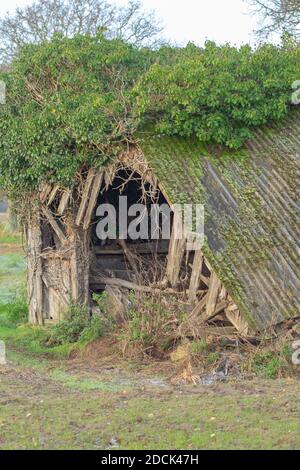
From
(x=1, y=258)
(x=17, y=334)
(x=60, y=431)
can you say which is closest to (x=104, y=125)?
(x=17, y=334)

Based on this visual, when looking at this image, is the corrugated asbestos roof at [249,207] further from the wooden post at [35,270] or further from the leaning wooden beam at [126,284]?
the wooden post at [35,270]

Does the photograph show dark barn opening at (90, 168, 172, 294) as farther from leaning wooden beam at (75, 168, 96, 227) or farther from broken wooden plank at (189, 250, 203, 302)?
broken wooden plank at (189, 250, 203, 302)

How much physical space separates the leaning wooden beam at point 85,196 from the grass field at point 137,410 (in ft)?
11.4

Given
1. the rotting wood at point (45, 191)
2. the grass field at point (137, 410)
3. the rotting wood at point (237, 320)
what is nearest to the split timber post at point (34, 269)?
the rotting wood at point (45, 191)

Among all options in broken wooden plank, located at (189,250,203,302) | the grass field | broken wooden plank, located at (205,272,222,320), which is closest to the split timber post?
the grass field

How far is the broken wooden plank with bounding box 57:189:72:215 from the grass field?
Result: 144 inches

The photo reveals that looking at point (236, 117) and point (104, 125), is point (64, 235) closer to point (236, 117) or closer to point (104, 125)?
Answer: point (104, 125)

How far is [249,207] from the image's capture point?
46.2 ft

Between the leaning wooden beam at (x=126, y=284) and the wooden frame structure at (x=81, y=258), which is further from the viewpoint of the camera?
the leaning wooden beam at (x=126, y=284)

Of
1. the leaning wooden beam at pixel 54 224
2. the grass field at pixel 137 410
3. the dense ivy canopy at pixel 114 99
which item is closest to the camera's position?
the grass field at pixel 137 410

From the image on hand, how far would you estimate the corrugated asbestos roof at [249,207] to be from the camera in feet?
42.1

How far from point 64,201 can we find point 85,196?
517mm

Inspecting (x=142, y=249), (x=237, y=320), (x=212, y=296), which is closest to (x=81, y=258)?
(x=142, y=249)
